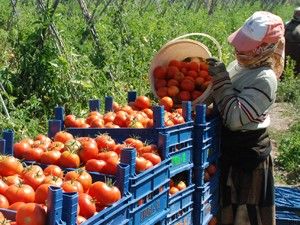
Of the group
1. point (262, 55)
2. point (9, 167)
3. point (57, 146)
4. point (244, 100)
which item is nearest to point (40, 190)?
point (9, 167)

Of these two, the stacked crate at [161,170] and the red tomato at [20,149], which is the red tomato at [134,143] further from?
the red tomato at [20,149]

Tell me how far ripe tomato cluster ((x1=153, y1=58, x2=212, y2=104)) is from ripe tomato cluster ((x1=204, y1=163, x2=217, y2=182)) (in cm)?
63

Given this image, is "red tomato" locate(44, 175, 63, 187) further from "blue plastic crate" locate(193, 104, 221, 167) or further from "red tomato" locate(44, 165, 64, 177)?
"blue plastic crate" locate(193, 104, 221, 167)

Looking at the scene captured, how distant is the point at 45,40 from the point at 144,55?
3.15m

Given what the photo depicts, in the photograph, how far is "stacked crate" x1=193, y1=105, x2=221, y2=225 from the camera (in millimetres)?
3695

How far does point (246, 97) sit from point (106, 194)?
5.31 feet

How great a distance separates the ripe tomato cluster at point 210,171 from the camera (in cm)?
386

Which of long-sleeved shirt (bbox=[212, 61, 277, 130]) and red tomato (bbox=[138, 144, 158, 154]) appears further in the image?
long-sleeved shirt (bbox=[212, 61, 277, 130])

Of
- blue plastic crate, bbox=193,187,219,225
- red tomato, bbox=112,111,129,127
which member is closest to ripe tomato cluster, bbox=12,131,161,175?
red tomato, bbox=112,111,129,127

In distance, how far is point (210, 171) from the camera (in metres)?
3.97

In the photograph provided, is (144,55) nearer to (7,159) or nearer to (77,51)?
(77,51)

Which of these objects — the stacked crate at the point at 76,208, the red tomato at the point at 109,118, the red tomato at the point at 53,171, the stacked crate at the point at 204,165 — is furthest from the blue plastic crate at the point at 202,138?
the red tomato at the point at 53,171

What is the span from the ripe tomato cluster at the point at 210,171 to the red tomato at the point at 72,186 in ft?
4.96

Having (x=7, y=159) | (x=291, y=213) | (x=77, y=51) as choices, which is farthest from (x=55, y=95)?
(x=7, y=159)
